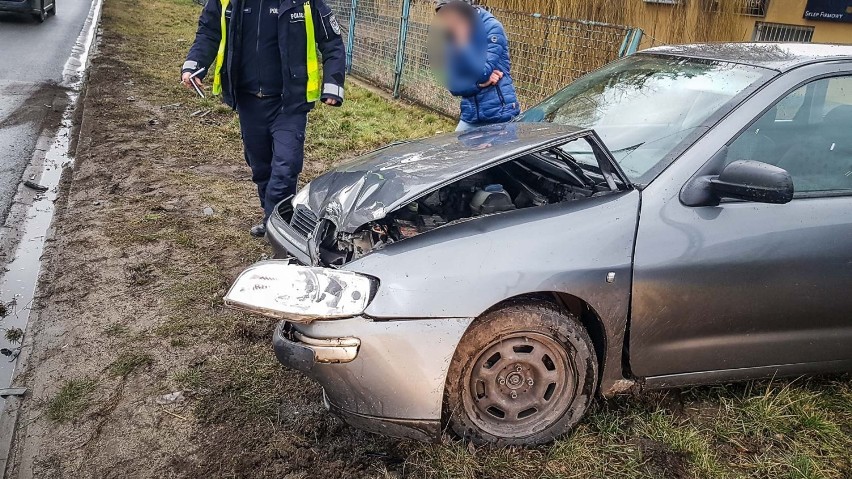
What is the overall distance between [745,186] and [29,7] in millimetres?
16703

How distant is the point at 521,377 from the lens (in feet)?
7.97

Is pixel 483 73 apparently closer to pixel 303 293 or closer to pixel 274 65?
pixel 274 65

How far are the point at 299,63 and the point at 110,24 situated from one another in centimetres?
1417

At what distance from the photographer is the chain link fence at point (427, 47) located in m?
6.93

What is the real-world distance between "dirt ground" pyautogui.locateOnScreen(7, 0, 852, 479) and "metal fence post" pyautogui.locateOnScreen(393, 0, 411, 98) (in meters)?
6.03

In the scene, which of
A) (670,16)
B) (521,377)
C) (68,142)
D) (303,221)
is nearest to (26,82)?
(68,142)

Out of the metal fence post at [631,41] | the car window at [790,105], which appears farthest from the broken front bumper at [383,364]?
the metal fence post at [631,41]

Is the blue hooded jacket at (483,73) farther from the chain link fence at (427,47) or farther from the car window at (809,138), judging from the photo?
the chain link fence at (427,47)

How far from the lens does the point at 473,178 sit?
2.98 meters

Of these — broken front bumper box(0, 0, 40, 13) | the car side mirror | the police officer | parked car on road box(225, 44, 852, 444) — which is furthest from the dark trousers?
broken front bumper box(0, 0, 40, 13)

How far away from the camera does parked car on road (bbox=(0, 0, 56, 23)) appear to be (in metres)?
14.1

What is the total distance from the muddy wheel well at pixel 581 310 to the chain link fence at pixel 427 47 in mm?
4116

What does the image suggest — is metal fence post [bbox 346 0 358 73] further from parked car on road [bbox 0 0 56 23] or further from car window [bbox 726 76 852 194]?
car window [bbox 726 76 852 194]

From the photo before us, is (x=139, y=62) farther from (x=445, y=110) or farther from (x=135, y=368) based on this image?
(x=135, y=368)
